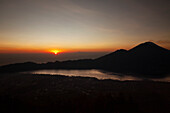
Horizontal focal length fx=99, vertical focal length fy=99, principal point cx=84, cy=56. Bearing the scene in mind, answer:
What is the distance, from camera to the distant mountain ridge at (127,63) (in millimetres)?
73625

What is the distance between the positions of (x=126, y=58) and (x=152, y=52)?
85.0ft

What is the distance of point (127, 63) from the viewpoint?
278 feet

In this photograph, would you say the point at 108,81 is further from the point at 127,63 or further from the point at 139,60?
the point at 139,60

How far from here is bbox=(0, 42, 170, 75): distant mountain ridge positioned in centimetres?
7362

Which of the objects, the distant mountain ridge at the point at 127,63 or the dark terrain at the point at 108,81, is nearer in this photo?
the dark terrain at the point at 108,81

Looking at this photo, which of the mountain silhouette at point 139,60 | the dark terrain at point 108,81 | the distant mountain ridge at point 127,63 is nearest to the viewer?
the dark terrain at point 108,81

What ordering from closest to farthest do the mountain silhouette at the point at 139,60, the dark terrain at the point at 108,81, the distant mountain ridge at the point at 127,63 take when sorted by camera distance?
the dark terrain at the point at 108,81 < the distant mountain ridge at the point at 127,63 < the mountain silhouette at the point at 139,60

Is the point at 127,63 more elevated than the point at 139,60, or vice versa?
the point at 139,60

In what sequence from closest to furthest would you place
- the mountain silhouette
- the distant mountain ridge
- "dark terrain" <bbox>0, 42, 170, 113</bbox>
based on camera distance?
"dark terrain" <bbox>0, 42, 170, 113</bbox> → the distant mountain ridge → the mountain silhouette

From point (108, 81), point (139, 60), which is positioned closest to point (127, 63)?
point (139, 60)

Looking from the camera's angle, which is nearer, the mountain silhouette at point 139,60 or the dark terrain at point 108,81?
the dark terrain at point 108,81

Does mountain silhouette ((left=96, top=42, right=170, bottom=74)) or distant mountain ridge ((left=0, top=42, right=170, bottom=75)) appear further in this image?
mountain silhouette ((left=96, top=42, right=170, bottom=74))

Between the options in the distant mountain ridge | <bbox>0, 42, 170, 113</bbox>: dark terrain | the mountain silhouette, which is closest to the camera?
<bbox>0, 42, 170, 113</bbox>: dark terrain

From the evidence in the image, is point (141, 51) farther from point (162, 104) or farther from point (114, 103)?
point (114, 103)
